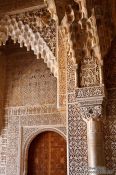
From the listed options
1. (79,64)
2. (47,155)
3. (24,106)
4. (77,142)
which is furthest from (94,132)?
(24,106)

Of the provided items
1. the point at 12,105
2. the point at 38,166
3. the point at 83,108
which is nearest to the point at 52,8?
the point at 83,108

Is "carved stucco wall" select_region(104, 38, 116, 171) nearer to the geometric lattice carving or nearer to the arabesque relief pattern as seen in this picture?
the arabesque relief pattern

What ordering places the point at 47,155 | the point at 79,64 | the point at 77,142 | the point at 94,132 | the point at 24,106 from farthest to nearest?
the point at 24,106, the point at 47,155, the point at 79,64, the point at 77,142, the point at 94,132

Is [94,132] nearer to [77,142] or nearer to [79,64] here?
[77,142]

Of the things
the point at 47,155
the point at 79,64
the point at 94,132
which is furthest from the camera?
the point at 47,155

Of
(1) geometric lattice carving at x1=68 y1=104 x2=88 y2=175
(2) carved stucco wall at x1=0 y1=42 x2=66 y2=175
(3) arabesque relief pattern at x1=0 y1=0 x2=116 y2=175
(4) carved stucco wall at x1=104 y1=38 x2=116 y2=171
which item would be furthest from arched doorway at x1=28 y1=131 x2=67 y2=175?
(4) carved stucco wall at x1=104 y1=38 x2=116 y2=171

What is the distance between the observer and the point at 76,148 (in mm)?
4121

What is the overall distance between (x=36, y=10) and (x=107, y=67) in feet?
7.65

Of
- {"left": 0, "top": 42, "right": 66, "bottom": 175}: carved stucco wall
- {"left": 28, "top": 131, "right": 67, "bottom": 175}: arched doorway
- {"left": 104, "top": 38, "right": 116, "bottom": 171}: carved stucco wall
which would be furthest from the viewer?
{"left": 0, "top": 42, "right": 66, "bottom": 175}: carved stucco wall

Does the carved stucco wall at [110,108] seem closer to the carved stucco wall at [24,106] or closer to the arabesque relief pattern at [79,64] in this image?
the arabesque relief pattern at [79,64]

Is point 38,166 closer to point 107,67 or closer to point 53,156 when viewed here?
Answer: point 53,156

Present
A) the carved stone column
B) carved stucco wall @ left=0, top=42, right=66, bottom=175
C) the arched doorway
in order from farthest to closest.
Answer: carved stucco wall @ left=0, top=42, right=66, bottom=175 → the arched doorway → the carved stone column

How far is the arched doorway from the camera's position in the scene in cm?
657

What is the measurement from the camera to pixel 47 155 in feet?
22.0
